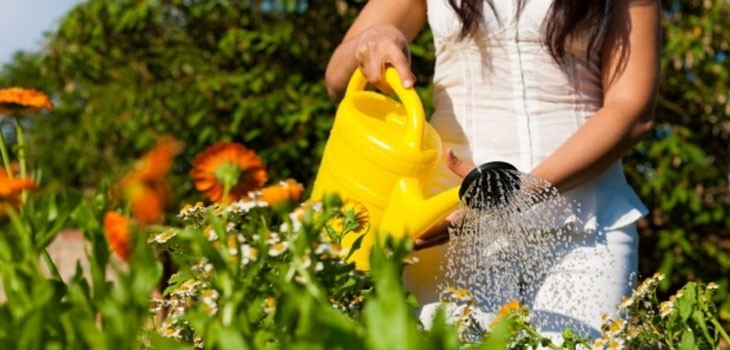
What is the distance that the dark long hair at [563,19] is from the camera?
2207 mm

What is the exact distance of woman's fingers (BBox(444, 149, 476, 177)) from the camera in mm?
2080

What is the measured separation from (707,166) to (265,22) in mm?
2047

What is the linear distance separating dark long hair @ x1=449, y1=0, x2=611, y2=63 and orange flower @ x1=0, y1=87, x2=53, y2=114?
733 mm

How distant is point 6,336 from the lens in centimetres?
100

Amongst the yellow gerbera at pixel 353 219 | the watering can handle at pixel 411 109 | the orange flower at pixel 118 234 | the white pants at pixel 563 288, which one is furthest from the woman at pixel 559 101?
the orange flower at pixel 118 234

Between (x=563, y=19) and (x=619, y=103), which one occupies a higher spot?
(x=563, y=19)

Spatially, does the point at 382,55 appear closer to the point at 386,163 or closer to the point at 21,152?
the point at 386,163

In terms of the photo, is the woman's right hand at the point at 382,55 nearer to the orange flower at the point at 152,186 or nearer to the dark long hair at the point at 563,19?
the dark long hair at the point at 563,19

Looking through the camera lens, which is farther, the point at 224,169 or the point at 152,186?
the point at 224,169

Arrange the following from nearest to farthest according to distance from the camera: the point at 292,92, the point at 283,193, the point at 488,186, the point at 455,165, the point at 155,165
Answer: the point at 155,165 → the point at 283,193 → the point at 488,186 → the point at 455,165 → the point at 292,92

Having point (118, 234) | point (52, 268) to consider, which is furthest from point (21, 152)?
point (118, 234)

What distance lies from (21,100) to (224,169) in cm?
50

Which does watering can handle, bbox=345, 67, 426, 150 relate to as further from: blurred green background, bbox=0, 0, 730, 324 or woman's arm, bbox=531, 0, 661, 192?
blurred green background, bbox=0, 0, 730, 324

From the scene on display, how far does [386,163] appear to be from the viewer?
6.77 ft
